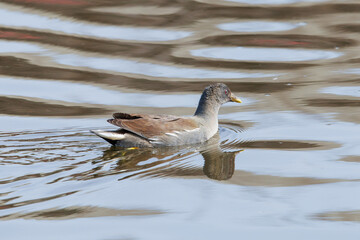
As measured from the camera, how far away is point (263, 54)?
494 inches

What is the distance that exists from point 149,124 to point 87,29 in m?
5.55

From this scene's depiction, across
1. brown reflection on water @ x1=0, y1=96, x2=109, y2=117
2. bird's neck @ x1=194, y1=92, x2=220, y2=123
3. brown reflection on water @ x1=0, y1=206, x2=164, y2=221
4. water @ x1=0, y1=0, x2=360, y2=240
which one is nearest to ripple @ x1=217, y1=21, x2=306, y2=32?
water @ x1=0, y1=0, x2=360, y2=240

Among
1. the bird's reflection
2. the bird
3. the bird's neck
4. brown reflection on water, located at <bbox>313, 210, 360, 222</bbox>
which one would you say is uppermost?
the bird's neck

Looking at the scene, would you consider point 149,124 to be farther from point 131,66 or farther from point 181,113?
point 131,66

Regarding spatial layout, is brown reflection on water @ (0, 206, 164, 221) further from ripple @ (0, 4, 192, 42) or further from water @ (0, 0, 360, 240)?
ripple @ (0, 4, 192, 42)

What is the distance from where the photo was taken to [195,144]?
867 cm

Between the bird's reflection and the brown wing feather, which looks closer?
the bird's reflection

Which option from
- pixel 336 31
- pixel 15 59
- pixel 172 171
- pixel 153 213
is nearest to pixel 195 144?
pixel 172 171

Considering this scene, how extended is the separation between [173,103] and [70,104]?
4.33ft

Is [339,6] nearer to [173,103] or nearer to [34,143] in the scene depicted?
[173,103]

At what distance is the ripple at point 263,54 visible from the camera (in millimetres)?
12328

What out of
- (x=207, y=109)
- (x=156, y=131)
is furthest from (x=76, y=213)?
(x=207, y=109)

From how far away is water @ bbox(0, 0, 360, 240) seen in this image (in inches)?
239

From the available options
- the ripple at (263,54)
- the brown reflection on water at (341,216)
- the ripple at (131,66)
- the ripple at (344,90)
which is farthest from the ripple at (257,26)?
the brown reflection on water at (341,216)
